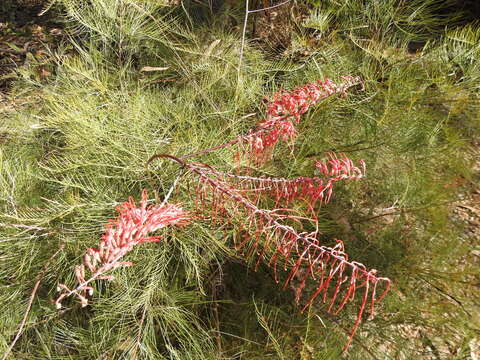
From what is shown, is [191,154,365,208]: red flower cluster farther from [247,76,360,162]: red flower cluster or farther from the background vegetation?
the background vegetation

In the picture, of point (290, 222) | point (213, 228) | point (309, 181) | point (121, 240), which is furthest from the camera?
point (290, 222)

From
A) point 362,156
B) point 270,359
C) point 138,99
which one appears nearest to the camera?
point 270,359

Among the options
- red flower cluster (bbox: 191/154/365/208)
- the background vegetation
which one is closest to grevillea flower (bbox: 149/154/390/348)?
red flower cluster (bbox: 191/154/365/208)

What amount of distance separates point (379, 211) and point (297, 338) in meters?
0.51

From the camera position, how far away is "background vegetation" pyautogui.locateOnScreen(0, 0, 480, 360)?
97 cm

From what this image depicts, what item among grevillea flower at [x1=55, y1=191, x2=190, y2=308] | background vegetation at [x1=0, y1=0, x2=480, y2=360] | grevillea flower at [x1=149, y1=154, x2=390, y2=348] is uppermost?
grevillea flower at [x1=55, y1=191, x2=190, y2=308]

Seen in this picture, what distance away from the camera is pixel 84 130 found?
1032 mm

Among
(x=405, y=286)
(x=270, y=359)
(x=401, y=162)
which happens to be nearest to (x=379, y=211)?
(x=401, y=162)

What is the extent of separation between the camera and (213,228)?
3.03 ft

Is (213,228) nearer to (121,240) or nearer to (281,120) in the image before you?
(281,120)

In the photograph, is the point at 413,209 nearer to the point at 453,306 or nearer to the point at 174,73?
the point at 453,306

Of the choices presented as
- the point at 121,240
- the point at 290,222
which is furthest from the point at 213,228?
the point at 121,240

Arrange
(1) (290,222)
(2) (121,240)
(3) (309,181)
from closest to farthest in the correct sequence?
1. (2) (121,240)
2. (3) (309,181)
3. (1) (290,222)

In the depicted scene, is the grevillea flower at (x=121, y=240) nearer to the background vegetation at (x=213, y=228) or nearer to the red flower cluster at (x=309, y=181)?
the red flower cluster at (x=309, y=181)
